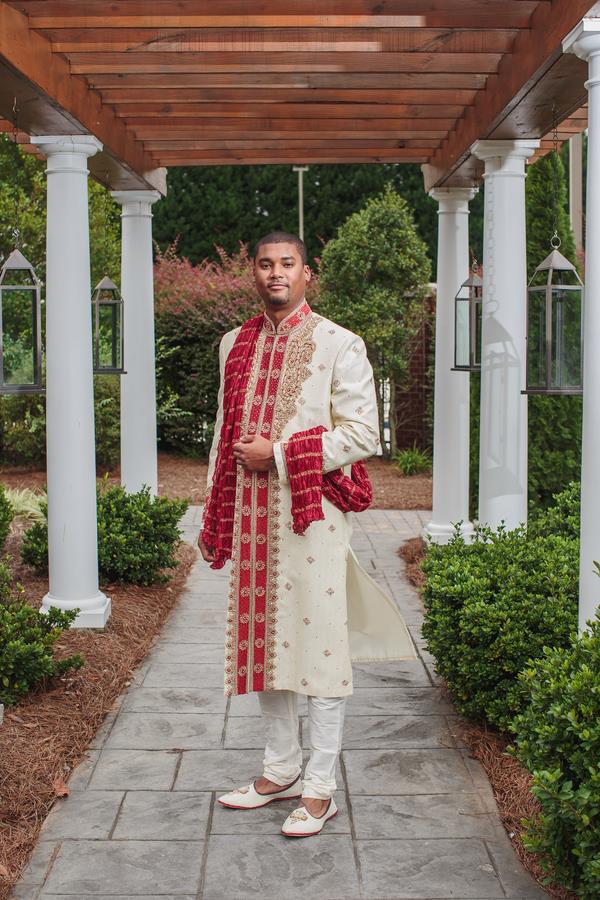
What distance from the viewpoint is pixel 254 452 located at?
362cm

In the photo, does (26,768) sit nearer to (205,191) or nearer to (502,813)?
(502,813)

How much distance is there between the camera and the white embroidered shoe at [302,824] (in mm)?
3639

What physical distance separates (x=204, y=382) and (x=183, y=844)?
11830mm

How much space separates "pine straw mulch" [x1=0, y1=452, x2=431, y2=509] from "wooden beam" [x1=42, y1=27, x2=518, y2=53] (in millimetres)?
7022

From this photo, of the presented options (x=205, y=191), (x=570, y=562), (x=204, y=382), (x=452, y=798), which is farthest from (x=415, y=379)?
(x=452, y=798)

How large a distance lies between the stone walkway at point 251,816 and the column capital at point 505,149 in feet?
9.68

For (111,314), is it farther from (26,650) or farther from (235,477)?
(235,477)

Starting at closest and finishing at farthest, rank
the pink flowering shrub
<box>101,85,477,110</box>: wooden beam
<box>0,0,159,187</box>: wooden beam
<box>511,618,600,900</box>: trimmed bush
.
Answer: <box>511,618,600,900</box>: trimmed bush, <box>0,0,159,187</box>: wooden beam, <box>101,85,477,110</box>: wooden beam, the pink flowering shrub

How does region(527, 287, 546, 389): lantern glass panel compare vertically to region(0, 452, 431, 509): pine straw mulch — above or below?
above

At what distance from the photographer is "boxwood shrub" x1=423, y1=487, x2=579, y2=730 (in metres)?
4.41

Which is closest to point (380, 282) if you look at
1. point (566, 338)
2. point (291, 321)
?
point (566, 338)

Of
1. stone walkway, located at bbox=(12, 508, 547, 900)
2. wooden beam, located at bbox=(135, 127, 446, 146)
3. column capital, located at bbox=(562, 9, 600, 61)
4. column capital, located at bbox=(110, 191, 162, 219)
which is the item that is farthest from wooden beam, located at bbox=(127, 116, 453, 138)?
stone walkway, located at bbox=(12, 508, 547, 900)

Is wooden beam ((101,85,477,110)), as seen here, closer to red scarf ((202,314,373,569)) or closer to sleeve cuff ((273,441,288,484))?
red scarf ((202,314,373,569))

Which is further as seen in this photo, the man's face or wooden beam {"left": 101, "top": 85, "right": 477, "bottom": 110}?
wooden beam {"left": 101, "top": 85, "right": 477, "bottom": 110}
